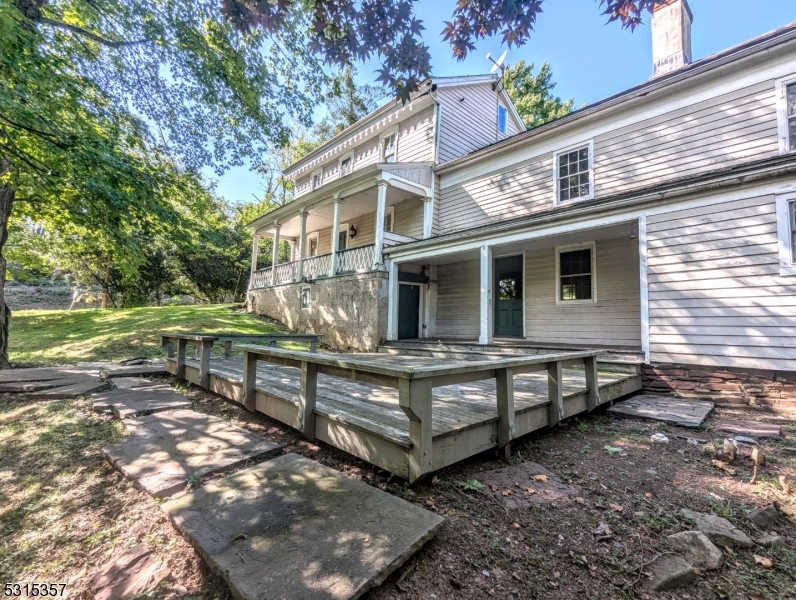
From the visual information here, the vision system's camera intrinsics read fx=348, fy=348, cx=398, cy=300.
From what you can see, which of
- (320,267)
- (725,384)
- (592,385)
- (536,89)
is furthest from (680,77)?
(536,89)

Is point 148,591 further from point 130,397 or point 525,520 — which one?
point 130,397

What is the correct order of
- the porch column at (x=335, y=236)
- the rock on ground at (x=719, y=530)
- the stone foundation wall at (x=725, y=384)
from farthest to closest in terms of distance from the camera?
1. the porch column at (x=335, y=236)
2. the stone foundation wall at (x=725, y=384)
3. the rock on ground at (x=719, y=530)

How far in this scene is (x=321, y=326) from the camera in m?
11.6

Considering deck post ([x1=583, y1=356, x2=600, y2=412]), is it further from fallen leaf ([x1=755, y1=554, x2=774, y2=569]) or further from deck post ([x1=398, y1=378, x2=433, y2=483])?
deck post ([x1=398, y1=378, x2=433, y2=483])

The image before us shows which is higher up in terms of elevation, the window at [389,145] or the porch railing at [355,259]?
the window at [389,145]

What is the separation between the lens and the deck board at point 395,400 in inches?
108

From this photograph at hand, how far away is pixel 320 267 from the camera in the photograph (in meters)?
12.4

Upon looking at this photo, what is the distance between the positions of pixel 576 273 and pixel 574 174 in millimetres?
2537

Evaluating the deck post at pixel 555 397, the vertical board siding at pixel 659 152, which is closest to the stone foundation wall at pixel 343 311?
the vertical board siding at pixel 659 152

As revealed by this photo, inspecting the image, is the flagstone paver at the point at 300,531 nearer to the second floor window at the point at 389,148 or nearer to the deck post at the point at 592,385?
the deck post at the point at 592,385

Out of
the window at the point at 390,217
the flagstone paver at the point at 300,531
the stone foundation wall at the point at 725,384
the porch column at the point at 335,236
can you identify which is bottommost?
the flagstone paver at the point at 300,531

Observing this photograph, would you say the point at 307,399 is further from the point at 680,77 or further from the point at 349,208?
the point at 349,208

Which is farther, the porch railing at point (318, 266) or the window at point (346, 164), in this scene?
the window at point (346, 164)

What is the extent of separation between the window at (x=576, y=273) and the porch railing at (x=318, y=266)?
7033mm
